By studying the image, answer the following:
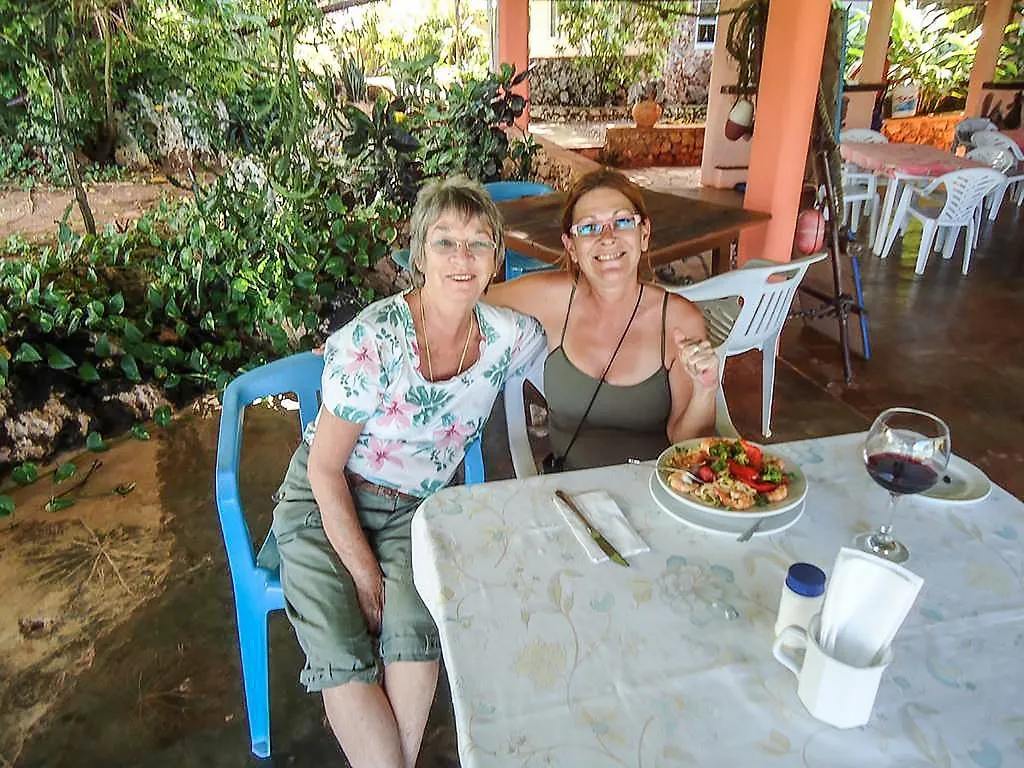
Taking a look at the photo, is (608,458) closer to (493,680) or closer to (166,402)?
(493,680)

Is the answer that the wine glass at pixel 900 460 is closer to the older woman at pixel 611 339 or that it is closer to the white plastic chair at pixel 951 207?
the older woman at pixel 611 339

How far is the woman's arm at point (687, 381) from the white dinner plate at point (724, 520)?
1.25ft

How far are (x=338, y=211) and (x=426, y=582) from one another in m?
2.69

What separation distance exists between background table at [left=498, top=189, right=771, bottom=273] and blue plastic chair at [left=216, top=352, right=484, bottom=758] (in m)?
1.12

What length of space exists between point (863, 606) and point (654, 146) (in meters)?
8.94

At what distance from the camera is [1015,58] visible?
9.12m

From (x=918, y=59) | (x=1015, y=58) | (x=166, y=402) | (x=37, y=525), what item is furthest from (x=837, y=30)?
(x=918, y=59)

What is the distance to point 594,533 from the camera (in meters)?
1.14

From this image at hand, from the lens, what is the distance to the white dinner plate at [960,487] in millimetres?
1203

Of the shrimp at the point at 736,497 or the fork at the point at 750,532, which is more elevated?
the shrimp at the point at 736,497

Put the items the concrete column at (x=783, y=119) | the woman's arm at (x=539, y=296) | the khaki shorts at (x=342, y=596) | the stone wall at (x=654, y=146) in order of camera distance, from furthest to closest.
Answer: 1. the stone wall at (x=654, y=146)
2. the concrete column at (x=783, y=119)
3. the woman's arm at (x=539, y=296)
4. the khaki shorts at (x=342, y=596)

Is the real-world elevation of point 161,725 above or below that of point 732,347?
below

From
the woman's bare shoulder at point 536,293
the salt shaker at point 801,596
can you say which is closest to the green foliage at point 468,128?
the woman's bare shoulder at point 536,293

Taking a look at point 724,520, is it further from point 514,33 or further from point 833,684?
point 514,33
